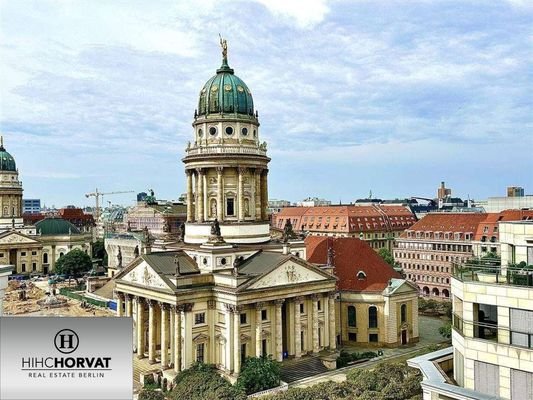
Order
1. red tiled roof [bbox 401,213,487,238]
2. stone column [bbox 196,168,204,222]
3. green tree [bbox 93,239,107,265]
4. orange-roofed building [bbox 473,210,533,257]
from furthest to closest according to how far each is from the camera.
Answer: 1. green tree [bbox 93,239,107,265]
2. red tiled roof [bbox 401,213,487,238]
3. orange-roofed building [bbox 473,210,533,257]
4. stone column [bbox 196,168,204,222]

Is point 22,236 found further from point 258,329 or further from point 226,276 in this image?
point 258,329

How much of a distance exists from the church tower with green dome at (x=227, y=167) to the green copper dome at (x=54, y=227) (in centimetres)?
9021

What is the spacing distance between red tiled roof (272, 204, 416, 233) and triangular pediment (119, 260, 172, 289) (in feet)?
235

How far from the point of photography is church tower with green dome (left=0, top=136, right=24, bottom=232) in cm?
13262

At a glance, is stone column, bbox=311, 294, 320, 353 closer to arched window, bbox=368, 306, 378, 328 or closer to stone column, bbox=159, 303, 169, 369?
arched window, bbox=368, 306, 378, 328

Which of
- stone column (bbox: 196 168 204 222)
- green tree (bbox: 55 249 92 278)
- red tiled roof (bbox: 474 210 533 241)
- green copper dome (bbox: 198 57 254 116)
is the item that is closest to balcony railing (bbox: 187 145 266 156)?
stone column (bbox: 196 168 204 222)

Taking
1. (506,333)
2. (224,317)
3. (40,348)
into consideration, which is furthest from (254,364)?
(40,348)

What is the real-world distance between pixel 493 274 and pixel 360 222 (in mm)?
100535

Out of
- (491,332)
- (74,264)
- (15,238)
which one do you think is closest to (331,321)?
(491,332)

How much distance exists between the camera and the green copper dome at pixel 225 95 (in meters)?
61.8

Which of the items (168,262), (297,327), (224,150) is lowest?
(297,327)

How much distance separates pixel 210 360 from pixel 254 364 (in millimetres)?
5882

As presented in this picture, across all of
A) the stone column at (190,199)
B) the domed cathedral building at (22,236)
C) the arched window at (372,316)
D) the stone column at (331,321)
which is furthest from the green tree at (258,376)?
the domed cathedral building at (22,236)

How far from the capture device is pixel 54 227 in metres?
141
